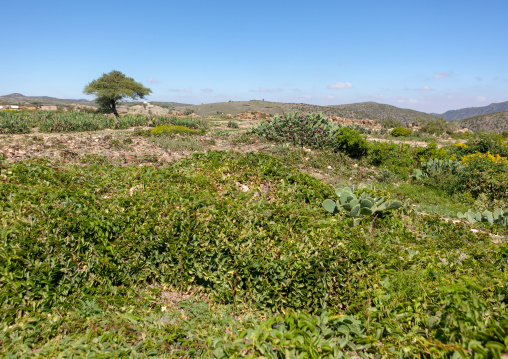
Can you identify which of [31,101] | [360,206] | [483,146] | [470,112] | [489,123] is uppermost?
[470,112]

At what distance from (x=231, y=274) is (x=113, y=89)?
36418mm

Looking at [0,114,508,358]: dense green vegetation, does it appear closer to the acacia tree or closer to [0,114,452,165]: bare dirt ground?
[0,114,452,165]: bare dirt ground

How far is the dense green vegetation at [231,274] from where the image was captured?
219 centimetres

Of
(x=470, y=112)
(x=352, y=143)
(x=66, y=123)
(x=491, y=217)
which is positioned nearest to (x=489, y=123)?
(x=352, y=143)

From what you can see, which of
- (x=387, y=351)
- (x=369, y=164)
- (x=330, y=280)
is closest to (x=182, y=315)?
(x=330, y=280)

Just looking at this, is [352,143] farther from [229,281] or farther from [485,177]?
[229,281]

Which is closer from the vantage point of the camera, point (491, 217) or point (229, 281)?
point (229, 281)

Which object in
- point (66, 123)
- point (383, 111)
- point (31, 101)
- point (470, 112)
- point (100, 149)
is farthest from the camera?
point (470, 112)

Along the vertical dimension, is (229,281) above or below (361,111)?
below

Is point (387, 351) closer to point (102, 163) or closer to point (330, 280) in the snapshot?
point (330, 280)

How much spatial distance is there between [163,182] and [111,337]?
3.11m

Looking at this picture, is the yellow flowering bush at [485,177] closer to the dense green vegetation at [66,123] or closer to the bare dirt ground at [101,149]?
the bare dirt ground at [101,149]

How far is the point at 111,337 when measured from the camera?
2.42m

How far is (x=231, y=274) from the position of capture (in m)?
A: 3.34
